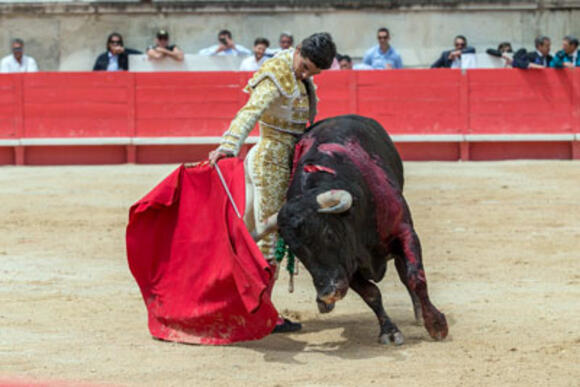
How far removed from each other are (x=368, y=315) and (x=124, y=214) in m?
3.33

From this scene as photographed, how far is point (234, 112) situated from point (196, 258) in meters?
6.95

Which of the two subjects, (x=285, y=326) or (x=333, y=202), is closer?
(x=333, y=202)

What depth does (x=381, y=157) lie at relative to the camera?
14.2 feet

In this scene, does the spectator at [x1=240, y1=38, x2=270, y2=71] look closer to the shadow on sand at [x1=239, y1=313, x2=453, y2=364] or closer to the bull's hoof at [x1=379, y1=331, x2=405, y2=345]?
the shadow on sand at [x1=239, y1=313, x2=453, y2=364]

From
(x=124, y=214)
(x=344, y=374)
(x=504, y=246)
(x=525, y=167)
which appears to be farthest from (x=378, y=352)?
(x=525, y=167)

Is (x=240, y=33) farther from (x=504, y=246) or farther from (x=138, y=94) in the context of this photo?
(x=504, y=246)

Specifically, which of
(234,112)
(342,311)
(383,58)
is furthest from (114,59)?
(342,311)

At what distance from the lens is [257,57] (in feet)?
35.8

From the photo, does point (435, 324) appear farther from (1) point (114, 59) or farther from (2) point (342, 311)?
(1) point (114, 59)

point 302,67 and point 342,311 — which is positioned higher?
point 302,67

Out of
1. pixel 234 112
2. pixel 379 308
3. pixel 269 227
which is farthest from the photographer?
pixel 234 112

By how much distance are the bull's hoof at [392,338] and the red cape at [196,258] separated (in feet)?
1.41

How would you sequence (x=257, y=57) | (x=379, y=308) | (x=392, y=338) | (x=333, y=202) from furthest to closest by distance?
(x=257, y=57)
(x=379, y=308)
(x=392, y=338)
(x=333, y=202)

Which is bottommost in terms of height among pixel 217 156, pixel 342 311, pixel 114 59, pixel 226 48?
pixel 342 311
